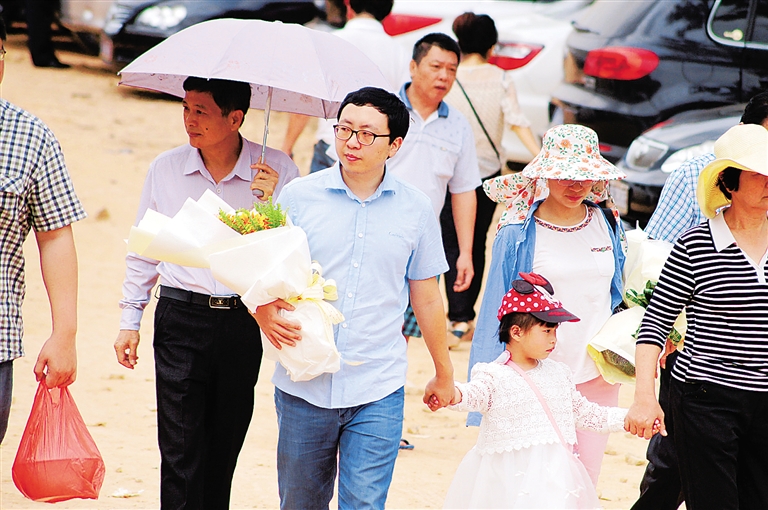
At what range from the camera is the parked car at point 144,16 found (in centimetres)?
1415

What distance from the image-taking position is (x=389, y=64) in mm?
7105

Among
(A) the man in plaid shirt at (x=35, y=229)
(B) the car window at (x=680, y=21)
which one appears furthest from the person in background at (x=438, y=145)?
(B) the car window at (x=680, y=21)

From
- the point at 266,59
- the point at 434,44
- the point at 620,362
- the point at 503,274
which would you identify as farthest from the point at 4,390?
the point at 434,44

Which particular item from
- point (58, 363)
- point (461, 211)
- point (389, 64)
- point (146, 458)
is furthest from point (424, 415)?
point (58, 363)

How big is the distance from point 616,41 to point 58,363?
6262 mm

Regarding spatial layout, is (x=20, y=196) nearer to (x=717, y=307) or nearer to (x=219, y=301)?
(x=219, y=301)

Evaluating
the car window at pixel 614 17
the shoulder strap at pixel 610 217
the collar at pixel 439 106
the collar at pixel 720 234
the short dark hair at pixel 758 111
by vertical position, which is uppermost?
the short dark hair at pixel 758 111

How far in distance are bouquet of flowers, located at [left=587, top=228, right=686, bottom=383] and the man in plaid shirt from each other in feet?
6.72

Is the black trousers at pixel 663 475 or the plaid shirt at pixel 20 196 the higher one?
the plaid shirt at pixel 20 196

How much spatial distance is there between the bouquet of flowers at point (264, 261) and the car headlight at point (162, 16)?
Result: 435 inches

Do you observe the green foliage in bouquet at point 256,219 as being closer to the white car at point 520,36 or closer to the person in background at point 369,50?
the person in background at point 369,50

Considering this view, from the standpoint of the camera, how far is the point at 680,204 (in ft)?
14.7

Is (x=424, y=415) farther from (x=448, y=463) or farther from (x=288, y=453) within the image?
(x=288, y=453)

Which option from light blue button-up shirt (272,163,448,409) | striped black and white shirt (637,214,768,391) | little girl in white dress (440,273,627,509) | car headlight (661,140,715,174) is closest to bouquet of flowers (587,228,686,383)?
little girl in white dress (440,273,627,509)
